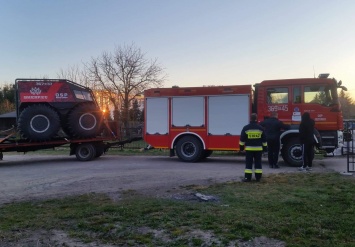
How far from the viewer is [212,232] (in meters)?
5.08

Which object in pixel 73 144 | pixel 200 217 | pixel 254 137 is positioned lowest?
pixel 200 217

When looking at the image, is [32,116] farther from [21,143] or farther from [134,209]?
[134,209]

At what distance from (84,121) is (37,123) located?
1.77 m

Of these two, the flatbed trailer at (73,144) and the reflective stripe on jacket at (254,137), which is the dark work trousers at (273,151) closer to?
the reflective stripe on jacket at (254,137)

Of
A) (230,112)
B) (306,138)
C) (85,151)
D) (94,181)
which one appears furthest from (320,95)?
(85,151)

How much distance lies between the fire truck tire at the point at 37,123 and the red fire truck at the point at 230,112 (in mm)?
3626

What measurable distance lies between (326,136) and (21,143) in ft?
36.5

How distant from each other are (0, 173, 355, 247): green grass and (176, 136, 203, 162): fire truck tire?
6.11 metres

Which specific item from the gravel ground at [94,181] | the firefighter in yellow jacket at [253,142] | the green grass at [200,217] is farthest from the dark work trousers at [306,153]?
the green grass at [200,217]

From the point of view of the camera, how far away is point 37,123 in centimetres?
1439

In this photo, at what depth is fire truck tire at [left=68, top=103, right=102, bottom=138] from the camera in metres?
14.9

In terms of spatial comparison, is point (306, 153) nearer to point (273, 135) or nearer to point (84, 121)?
point (273, 135)

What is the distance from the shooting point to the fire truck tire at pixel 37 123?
14.4 metres

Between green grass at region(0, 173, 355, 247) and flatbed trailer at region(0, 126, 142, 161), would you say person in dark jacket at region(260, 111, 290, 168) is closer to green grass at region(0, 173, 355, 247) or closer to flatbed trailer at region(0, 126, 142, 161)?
green grass at region(0, 173, 355, 247)
